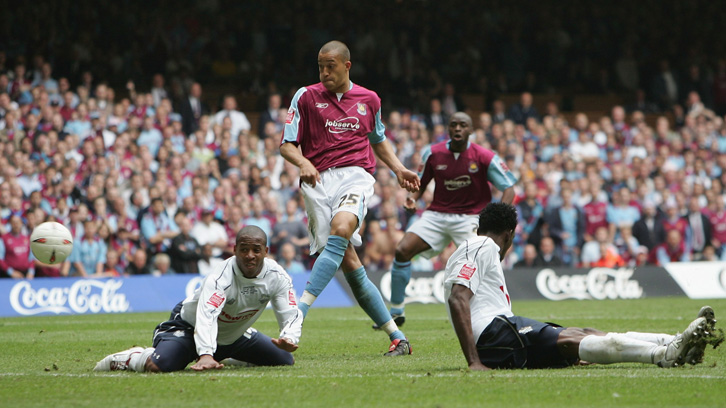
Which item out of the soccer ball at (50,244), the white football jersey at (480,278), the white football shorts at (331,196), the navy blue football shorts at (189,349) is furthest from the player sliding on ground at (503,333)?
the soccer ball at (50,244)

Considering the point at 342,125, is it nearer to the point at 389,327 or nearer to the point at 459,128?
the point at 389,327

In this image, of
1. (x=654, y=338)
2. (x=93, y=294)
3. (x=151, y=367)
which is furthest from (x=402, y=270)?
(x=93, y=294)

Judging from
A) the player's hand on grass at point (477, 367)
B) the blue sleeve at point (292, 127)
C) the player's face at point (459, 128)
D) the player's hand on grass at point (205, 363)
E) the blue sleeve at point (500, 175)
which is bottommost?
the player's hand on grass at point (205, 363)

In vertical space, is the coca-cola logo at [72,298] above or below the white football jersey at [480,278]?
below

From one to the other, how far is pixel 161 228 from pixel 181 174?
1399mm

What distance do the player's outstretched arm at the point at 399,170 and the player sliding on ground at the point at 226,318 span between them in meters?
1.67

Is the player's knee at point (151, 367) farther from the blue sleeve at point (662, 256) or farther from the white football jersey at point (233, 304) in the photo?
the blue sleeve at point (662, 256)

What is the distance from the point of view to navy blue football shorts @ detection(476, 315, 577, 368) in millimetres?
6730

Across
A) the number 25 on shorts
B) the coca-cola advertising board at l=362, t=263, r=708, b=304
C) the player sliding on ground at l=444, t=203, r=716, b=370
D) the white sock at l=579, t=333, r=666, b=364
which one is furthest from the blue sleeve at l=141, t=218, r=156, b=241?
the white sock at l=579, t=333, r=666, b=364

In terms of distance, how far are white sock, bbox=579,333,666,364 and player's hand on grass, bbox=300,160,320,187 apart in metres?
2.66

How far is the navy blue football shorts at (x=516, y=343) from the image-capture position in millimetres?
6730

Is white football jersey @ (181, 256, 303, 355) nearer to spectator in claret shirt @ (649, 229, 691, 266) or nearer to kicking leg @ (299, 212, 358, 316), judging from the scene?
kicking leg @ (299, 212, 358, 316)

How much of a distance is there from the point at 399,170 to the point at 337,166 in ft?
1.78

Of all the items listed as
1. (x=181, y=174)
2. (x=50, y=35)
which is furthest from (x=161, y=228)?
(x=50, y=35)
